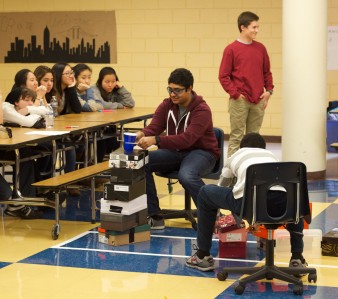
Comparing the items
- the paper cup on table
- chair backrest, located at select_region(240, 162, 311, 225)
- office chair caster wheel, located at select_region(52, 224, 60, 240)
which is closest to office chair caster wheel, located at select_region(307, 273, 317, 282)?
chair backrest, located at select_region(240, 162, 311, 225)

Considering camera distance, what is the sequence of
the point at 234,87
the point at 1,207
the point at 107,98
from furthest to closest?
the point at 107,98 → the point at 234,87 → the point at 1,207

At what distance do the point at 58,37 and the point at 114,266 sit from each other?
26.6 ft

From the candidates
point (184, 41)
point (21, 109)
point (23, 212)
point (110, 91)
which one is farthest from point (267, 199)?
point (184, 41)

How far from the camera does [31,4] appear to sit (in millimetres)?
13703

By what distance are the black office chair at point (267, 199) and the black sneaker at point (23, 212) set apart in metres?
2.86

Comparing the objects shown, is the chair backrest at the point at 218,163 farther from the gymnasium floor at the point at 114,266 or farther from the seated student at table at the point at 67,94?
the seated student at table at the point at 67,94

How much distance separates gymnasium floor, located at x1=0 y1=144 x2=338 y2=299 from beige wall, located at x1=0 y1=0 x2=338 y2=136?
17.0 feet

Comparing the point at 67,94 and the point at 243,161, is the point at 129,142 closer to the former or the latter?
the point at 243,161

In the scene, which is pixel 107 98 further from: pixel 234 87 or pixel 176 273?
pixel 176 273

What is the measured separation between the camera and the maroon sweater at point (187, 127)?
6.95m

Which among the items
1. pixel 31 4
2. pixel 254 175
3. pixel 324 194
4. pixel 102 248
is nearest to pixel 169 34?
pixel 31 4

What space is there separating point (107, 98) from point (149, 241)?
3877mm

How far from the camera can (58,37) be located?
13.6m

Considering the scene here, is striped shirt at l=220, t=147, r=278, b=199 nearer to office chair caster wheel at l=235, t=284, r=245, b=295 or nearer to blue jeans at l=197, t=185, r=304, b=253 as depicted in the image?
blue jeans at l=197, t=185, r=304, b=253
